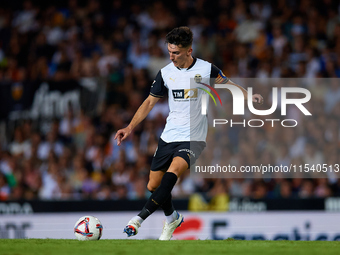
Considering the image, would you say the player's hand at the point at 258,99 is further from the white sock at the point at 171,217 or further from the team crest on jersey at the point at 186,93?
the white sock at the point at 171,217

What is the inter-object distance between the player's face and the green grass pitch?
7.46 ft

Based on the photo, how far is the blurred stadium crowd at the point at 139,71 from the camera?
1088 cm

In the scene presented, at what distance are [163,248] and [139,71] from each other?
25.7 ft

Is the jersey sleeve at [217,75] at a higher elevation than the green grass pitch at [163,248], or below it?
higher

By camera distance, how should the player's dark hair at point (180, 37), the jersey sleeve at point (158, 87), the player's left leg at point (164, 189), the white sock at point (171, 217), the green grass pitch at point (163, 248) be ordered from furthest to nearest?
the white sock at point (171, 217) < the jersey sleeve at point (158, 87) < the player's dark hair at point (180, 37) < the player's left leg at point (164, 189) < the green grass pitch at point (163, 248)

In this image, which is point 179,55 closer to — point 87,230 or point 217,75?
point 217,75

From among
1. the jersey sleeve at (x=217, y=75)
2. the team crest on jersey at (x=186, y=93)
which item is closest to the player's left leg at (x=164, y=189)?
the team crest on jersey at (x=186, y=93)

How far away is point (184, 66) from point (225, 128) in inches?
179

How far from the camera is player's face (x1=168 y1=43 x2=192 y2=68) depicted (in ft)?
22.0

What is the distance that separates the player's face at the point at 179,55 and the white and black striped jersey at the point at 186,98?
3.4 inches

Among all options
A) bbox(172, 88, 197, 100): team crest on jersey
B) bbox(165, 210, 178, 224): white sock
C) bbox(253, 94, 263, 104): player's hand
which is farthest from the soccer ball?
bbox(253, 94, 263, 104): player's hand

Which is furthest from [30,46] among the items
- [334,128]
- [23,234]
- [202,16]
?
[334,128]

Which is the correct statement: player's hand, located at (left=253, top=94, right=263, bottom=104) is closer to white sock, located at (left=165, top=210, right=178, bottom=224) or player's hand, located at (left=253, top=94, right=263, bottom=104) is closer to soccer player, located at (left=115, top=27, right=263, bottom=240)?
soccer player, located at (left=115, top=27, right=263, bottom=240)

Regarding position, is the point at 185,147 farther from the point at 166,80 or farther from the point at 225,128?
the point at 225,128
